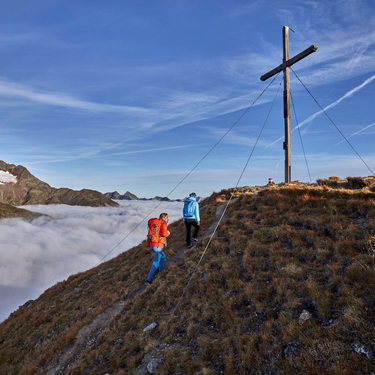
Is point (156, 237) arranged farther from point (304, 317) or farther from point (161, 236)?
point (304, 317)

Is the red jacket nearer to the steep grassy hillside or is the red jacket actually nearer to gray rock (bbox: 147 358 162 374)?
the steep grassy hillside

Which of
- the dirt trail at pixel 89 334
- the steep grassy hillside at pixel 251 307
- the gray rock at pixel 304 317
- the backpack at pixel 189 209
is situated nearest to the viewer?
the steep grassy hillside at pixel 251 307

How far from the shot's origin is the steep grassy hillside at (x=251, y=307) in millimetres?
5785

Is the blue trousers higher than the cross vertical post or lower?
lower

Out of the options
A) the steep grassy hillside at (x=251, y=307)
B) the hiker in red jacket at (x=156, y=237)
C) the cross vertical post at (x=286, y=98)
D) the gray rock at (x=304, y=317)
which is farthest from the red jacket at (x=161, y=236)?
the cross vertical post at (x=286, y=98)

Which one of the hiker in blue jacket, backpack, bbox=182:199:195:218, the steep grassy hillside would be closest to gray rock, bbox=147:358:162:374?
the steep grassy hillside

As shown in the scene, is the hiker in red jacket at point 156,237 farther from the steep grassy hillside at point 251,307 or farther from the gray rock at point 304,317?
the gray rock at point 304,317

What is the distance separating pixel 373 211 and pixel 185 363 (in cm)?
999

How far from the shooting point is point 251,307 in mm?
7836

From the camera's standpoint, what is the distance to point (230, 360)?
6.18 meters

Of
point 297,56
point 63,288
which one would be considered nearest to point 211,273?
point 297,56

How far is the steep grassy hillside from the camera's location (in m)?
5.79

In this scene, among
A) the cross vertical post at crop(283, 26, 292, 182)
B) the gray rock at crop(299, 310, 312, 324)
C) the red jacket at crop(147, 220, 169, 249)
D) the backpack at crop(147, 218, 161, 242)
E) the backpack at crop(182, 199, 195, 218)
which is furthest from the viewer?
the cross vertical post at crop(283, 26, 292, 182)

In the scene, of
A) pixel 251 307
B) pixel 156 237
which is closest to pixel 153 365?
pixel 251 307
